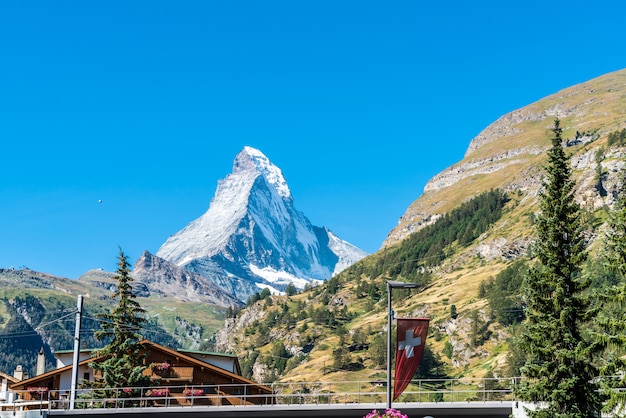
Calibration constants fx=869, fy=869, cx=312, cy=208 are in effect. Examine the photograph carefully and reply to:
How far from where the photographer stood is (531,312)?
46.4m

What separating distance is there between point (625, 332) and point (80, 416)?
39032mm

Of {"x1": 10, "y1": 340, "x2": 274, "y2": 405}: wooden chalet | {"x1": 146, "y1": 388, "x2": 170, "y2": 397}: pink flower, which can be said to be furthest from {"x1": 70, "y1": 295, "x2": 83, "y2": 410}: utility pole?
{"x1": 10, "y1": 340, "x2": 274, "y2": 405}: wooden chalet

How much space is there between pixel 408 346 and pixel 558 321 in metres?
9.81

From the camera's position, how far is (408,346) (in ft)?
132

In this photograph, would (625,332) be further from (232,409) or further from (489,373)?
(489,373)

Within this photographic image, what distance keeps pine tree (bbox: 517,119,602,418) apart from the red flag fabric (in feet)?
26.6

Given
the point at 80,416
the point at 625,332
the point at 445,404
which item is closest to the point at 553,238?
the point at 625,332

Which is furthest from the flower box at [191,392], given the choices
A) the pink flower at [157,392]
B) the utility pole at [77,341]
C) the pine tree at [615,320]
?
the pine tree at [615,320]

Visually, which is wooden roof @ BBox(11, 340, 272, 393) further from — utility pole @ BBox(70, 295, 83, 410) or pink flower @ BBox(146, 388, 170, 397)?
utility pole @ BBox(70, 295, 83, 410)

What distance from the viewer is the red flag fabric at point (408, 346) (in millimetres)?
40062

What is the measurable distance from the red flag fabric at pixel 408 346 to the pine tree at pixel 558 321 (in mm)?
8113

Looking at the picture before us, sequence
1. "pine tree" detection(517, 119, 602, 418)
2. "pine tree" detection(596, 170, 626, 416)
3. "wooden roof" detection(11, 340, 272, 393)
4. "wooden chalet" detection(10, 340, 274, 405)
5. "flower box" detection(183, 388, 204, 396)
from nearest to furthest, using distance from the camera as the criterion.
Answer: "pine tree" detection(596, 170, 626, 416)
"pine tree" detection(517, 119, 602, 418)
"flower box" detection(183, 388, 204, 396)
"wooden chalet" detection(10, 340, 274, 405)
"wooden roof" detection(11, 340, 272, 393)

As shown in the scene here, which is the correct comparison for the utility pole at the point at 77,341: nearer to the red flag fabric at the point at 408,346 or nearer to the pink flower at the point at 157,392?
the pink flower at the point at 157,392

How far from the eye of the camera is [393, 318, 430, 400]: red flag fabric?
40.1 meters
